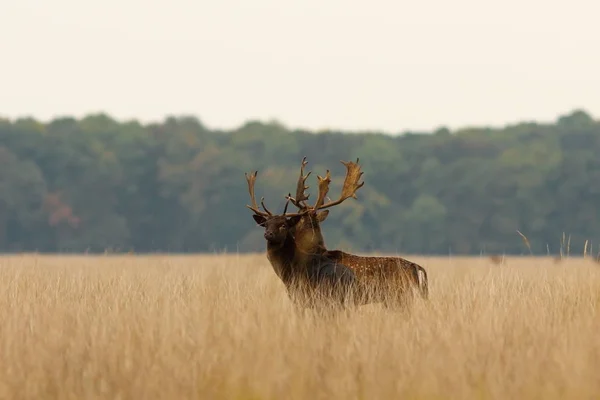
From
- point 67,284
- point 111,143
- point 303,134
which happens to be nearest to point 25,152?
point 111,143

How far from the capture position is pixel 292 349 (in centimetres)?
729

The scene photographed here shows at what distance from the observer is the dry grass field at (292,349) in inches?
→ 251

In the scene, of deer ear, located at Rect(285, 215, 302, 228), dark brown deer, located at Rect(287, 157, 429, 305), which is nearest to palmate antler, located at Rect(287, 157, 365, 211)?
dark brown deer, located at Rect(287, 157, 429, 305)

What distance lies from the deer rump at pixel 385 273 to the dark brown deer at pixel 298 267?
18 cm

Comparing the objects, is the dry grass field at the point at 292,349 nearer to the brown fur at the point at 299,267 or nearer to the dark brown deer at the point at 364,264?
the brown fur at the point at 299,267

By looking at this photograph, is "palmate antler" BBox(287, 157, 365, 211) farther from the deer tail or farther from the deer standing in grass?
the deer tail

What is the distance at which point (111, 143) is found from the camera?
7806 cm

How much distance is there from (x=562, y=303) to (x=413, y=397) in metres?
4.13

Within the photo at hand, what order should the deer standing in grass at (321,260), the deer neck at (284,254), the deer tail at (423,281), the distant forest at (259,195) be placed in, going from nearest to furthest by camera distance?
the deer standing in grass at (321,260)
the deer neck at (284,254)
the deer tail at (423,281)
the distant forest at (259,195)

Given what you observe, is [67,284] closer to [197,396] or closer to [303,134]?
[197,396]

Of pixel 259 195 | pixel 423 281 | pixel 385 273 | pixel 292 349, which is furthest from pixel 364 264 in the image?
pixel 259 195

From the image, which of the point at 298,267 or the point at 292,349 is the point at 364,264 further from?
the point at 292,349

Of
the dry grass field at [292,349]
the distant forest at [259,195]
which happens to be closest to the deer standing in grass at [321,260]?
the dry grass field at [292,349]

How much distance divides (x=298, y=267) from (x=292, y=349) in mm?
2891
